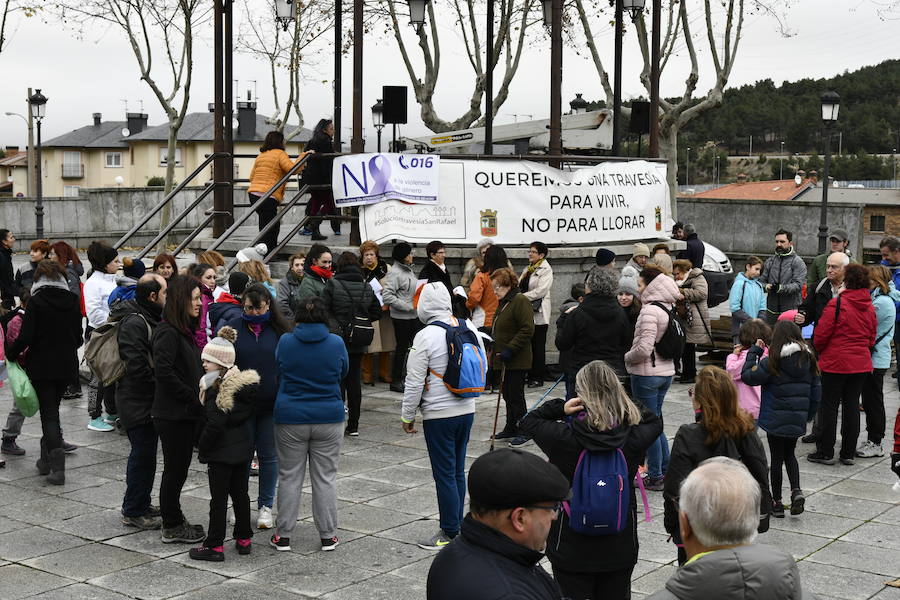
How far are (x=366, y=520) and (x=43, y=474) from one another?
9.33 feet

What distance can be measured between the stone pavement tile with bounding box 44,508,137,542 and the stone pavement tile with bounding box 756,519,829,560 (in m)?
4.26

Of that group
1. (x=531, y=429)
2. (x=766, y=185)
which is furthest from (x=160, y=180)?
(x=531, y=429)

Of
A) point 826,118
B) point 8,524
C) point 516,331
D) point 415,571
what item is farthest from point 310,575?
point 826,118

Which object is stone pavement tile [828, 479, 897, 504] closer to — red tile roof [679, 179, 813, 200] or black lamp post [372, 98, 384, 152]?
black lamp post [372, 98, 384, 152]

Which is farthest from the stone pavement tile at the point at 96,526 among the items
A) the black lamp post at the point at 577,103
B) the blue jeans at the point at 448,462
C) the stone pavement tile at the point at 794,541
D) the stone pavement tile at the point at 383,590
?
the black lamp post at the point at 577,103

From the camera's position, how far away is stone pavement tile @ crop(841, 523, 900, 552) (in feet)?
23.9

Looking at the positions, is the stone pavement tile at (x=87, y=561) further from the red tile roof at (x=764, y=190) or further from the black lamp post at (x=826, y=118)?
the red tile roof at (x=764, y=190)

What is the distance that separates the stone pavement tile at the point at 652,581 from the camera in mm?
6320

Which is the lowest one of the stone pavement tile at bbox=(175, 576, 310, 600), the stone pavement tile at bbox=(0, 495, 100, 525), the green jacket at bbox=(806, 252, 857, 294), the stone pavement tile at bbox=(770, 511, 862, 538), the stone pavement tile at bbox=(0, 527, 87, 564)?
the stone pavement tile at bbox=(770, 511, 862, 538)

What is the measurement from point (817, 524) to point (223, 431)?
419 cm

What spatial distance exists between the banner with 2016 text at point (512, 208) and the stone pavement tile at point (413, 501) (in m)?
4.99

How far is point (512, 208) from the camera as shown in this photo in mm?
13164

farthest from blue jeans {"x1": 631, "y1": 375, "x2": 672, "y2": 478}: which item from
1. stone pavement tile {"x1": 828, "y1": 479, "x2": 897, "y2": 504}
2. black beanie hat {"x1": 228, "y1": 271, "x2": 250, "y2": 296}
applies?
black beanie hat {"x1": 228, "y1": 271, "x2": 250, "y2": 296}

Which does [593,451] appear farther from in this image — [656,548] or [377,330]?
[377,330]
